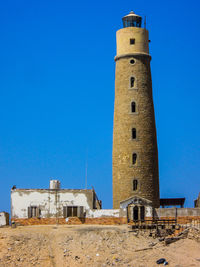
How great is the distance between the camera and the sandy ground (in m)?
47.6

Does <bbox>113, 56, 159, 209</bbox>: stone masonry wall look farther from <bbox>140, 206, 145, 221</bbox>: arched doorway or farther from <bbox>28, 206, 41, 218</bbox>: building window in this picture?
<bbox>28, 206, 41, 218</bbox>: building window

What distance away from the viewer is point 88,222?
61.1 meters

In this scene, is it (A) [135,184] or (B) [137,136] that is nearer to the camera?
(A) [135,184]

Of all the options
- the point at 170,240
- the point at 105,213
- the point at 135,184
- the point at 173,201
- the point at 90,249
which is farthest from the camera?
the point at 173,201

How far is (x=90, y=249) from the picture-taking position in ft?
163

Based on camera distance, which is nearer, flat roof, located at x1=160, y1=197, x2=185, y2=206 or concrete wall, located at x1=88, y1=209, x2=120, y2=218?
concrete wall, located at x1=88, y1=209, x2=120, y2=218

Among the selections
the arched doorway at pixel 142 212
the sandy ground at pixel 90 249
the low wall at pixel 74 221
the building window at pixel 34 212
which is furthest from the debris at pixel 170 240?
the building window at pixel 34 212

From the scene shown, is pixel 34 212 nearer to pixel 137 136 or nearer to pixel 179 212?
pixel 137 136

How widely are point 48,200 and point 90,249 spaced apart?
1287 centimetres

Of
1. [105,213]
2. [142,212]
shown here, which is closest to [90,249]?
[105,213]

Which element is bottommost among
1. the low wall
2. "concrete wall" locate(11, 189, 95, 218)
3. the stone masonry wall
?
the low wall

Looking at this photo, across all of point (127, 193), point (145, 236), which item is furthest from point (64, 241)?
point (127, 193)

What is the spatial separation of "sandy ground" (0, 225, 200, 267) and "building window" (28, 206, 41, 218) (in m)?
7.64

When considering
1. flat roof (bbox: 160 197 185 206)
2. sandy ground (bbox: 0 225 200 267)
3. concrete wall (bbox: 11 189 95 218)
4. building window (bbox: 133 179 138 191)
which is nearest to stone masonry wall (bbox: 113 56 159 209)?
building window (bbox: 133 179 138 191)
